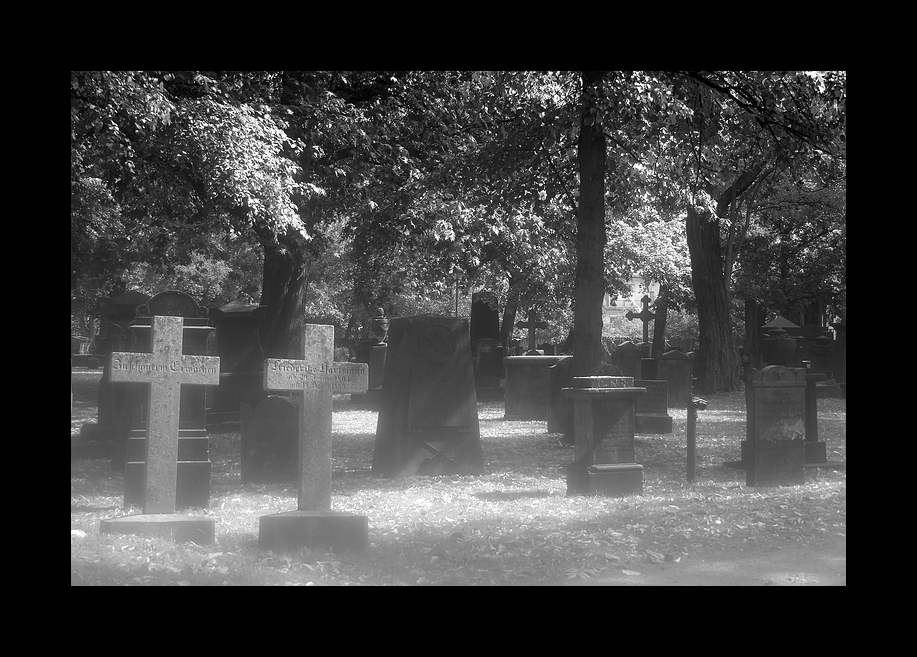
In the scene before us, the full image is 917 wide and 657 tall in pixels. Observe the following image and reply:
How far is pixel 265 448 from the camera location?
34.5 feet

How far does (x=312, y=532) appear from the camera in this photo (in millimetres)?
6855

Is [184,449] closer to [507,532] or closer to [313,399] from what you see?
[313,399]

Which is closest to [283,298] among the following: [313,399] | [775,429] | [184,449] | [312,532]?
[184,449]

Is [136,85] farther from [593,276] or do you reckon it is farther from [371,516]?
[593,276]

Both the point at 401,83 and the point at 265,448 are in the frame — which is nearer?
the point at 265,448

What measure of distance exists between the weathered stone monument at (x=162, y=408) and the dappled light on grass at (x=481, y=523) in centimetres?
27

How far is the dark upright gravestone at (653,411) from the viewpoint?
51.7 ft

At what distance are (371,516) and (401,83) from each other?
1029cm

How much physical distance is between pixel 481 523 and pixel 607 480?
1.99 metres

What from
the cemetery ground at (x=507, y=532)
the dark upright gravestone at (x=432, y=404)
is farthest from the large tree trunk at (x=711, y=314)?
the dark upright gravestone at (x=432, y=404)

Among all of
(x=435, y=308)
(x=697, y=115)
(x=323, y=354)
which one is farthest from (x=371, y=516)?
(x=435, y=308)

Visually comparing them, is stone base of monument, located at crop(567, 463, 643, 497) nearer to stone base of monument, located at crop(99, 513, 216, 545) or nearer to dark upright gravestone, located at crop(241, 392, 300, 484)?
dark upright gravestone, located at crop(241, 392, 300, 484)

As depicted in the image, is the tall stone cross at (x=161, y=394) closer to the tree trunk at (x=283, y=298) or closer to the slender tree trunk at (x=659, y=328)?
the tree trunk at (x=283, y=298)

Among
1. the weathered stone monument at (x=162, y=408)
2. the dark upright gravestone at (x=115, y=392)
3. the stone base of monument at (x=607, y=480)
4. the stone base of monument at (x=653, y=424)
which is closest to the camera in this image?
the weathered stone monument at (x=162, y=408)
